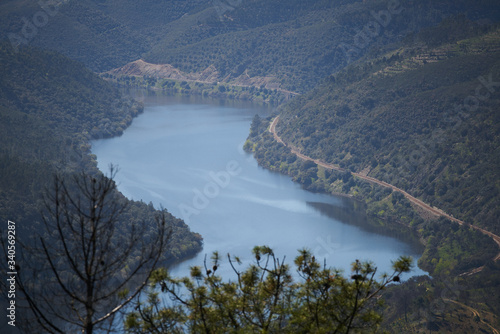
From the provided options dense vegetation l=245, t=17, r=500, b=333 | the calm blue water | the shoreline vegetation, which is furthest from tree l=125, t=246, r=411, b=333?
the shoreline vegetation

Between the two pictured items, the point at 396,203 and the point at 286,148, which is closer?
the point at 396,203

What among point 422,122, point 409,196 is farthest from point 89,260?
point 422,122

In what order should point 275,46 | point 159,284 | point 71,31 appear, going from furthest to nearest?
point 71,31, point 275,46, point 159,284

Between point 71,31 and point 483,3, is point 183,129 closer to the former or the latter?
point 71,31

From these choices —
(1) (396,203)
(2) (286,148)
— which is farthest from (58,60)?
(1) (396,203)

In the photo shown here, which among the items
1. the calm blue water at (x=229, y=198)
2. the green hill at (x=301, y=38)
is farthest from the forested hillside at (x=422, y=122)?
the green hill at (x=301, y=38)

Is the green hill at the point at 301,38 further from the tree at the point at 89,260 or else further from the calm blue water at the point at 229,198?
the tree at the point at 89,260

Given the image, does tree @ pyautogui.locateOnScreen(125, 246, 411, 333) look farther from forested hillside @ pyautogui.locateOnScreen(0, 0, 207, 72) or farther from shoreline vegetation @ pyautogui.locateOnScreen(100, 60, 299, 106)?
forested hillside @ pyautogui.locateOnScreen(0, 0, 207, 72)
